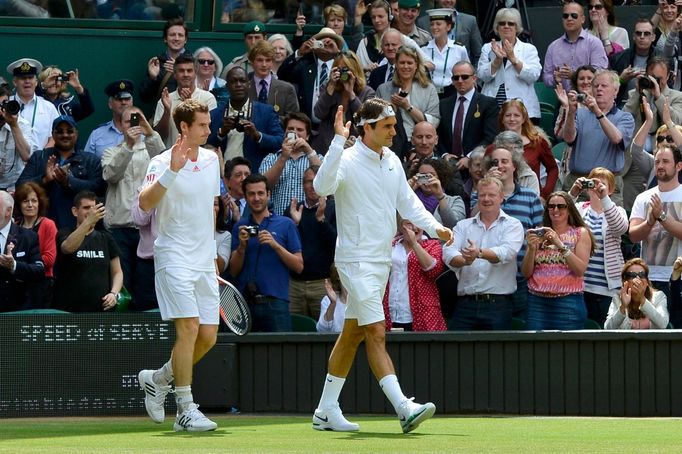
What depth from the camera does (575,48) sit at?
16859mm

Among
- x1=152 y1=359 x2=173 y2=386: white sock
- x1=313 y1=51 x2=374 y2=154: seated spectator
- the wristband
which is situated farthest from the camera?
x1=313 y1=51 x2=374 y2=154: seated spectator

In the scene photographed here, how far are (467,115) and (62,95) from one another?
4.65m

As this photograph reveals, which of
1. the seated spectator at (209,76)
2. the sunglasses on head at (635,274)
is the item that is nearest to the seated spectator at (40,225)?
the seated spectator at (209,76)

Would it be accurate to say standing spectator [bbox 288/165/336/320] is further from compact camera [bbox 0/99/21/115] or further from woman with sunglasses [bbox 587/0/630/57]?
woman with sunglasses [bbox 587/0/630/57]

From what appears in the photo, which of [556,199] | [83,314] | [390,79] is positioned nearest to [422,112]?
[390,79]

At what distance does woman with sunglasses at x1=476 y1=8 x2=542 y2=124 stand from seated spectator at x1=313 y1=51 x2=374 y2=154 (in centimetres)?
157

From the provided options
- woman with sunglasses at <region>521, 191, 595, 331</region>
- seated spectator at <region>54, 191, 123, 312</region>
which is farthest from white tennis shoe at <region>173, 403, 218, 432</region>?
woman with sunglasses at <region>521, 191, 595, 331</region>

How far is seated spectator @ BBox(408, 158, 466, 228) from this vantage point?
43.6ft

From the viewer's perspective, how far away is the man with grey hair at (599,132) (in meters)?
14.6

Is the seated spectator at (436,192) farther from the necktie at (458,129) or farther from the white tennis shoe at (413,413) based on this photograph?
the white tennis shoe at (413,413)

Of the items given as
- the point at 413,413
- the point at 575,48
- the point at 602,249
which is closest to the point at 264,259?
the point at 602,249

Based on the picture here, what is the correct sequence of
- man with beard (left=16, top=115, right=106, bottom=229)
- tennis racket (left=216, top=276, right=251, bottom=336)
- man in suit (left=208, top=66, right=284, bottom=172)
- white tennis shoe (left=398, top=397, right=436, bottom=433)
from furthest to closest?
man in suit (left=208, top=66, right=284, bottom=172), man with beard (left=16, top=115, right=106, bottom=229), tennis racket (left=216, top=276, right=251, bottom=336), white tennis shoe (left=398, top=397, right=436, bottom=433)

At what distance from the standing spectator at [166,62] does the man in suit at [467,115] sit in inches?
131

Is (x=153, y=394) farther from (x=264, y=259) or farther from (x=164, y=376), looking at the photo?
(x=264, y=259)
